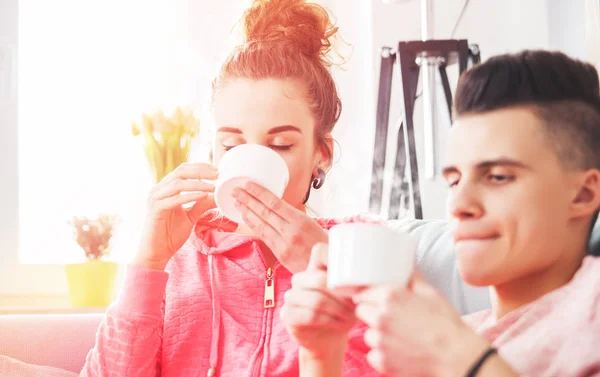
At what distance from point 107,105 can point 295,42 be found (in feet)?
5.21

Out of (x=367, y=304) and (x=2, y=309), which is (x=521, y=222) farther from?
(x=2, y=309)

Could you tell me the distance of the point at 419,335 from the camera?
69cm

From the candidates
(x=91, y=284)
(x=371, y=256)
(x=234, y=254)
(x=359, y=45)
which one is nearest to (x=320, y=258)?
(x=371, y=256)

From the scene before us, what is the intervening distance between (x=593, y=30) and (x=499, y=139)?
165 centimetres

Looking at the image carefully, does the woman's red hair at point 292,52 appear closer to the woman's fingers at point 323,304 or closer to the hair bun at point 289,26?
the hair bun at point 289,26

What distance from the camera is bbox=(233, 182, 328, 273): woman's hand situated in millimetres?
1198

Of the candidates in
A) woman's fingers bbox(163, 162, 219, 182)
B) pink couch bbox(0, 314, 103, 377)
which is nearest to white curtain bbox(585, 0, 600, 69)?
woman's fingers bbox(163, 162, 219, 182)

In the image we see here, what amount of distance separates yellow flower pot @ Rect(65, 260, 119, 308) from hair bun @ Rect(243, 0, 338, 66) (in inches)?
45.2

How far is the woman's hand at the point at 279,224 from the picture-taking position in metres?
1.20

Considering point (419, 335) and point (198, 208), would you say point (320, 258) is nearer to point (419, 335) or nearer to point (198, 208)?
point (419, 335)

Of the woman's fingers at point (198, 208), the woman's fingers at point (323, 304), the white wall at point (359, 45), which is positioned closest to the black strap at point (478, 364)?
the woman's fingers at point (323, 304)

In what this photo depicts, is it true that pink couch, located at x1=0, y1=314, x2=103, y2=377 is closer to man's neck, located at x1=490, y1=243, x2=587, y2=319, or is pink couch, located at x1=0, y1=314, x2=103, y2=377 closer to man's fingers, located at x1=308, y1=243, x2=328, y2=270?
man's fingers, located at x1=308, y1=243, x2=328, y2=270

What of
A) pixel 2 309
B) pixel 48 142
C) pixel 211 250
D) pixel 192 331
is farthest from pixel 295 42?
pixel 48 142

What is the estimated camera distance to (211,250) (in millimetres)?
1487
